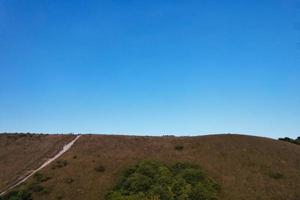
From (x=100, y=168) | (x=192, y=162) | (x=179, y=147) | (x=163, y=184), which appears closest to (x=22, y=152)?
(x=100, y=168)

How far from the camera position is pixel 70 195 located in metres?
50.8

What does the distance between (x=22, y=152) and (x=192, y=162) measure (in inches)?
1303

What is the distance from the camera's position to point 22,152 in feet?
237

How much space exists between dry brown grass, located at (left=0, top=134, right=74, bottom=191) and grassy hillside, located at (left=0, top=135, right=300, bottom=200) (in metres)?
4.29

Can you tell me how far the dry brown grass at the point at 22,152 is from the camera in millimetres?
61344

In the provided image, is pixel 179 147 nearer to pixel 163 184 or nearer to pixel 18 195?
pixel 163 184

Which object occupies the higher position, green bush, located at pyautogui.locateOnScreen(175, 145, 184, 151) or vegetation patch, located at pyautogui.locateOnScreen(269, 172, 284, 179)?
green bush, located at pyautogui.locateOnScreen(175, 145, 184, 151)

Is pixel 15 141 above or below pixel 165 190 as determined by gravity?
above

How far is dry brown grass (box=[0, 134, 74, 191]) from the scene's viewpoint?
61.3m

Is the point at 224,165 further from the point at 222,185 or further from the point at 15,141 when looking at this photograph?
the point at 15,141

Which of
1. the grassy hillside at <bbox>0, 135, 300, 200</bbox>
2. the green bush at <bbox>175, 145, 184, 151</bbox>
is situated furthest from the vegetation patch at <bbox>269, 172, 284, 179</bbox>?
the green bush at <bbox>175, 145, 184, 151</bbox>

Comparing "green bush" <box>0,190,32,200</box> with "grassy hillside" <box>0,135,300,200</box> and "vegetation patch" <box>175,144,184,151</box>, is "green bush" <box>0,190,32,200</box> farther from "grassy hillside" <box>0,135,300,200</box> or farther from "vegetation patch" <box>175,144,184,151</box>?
"vegetation patch" <box>175,144,184,151</box>

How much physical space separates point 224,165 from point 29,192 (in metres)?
28.6

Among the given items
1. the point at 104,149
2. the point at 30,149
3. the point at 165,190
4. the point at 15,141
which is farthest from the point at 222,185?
the point at 15,141
